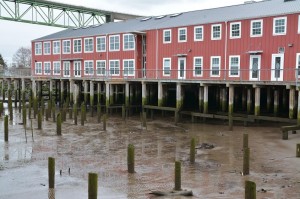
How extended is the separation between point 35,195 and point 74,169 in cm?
375

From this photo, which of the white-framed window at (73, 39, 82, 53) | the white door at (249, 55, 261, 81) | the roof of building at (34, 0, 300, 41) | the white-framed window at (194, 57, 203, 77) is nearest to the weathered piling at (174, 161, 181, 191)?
the white door at (249, 55, 261, 81)

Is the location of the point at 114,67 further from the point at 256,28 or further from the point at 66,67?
the point at 256,28

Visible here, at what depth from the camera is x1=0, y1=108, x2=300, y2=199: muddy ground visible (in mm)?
14477

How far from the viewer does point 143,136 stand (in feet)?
88.8

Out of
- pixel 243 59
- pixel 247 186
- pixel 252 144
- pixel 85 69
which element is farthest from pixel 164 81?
pixel 247 186

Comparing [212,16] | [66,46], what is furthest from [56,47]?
[212,16]

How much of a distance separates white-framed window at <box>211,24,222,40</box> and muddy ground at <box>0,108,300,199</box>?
778cm

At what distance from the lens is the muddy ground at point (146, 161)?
14.5 m

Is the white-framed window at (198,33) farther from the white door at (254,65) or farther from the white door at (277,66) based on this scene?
the white door at (277,66)

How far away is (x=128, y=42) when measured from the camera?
4191 centimetres

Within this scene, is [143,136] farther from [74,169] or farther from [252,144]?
[74,169]

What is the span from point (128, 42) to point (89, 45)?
694cm

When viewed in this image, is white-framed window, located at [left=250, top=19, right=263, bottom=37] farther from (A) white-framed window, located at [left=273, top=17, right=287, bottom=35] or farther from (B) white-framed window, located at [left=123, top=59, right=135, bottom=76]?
(B) white-framed window, located at [left=123, top=59, right=135, bottom=76]

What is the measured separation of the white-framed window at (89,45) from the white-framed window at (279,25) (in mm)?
22830
